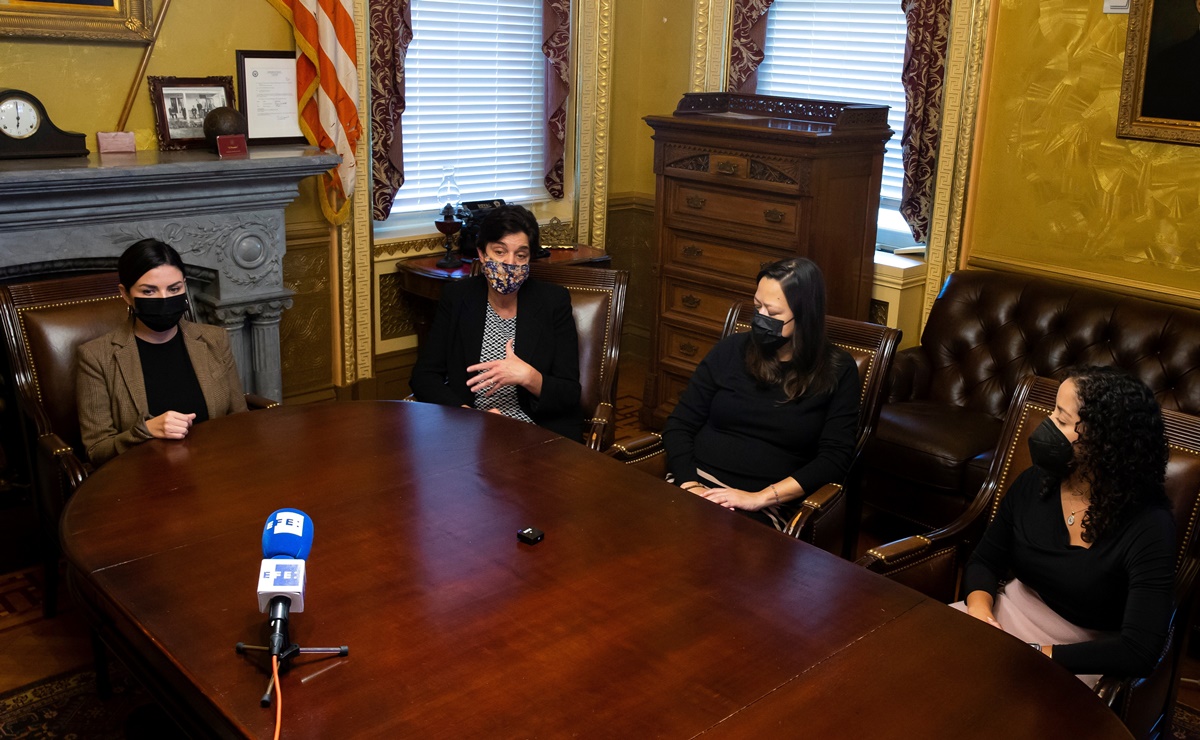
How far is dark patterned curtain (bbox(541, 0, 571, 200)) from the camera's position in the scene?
207 inches

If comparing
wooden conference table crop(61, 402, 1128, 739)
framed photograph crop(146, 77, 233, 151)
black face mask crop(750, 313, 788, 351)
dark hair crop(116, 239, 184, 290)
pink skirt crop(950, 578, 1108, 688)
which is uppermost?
framed photograph crop(146, 77, 233, 151)

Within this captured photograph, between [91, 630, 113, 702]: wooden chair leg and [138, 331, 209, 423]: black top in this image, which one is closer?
[91, 630, 113, 702]: wooden chair leg

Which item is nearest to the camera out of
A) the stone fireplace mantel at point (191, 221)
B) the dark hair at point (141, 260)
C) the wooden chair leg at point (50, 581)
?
the dark hair at point (141, 260)

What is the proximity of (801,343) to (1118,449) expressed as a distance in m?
0.95

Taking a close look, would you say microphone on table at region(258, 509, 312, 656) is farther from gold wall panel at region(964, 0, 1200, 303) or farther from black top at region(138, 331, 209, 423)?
gold wall panel at region(964, 0, 1200, 303)

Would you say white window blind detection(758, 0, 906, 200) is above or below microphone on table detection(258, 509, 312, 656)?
above

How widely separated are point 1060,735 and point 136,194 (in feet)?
10.9

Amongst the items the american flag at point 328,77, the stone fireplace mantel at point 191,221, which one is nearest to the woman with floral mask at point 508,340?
the stone fireplace mantel at point 191,221

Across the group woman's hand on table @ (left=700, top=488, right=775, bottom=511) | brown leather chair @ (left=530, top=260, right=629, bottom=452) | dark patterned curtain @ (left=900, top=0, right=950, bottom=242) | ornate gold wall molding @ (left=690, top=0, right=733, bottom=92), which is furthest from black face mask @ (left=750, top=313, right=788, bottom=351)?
ornate gold wall molding @ (left=690, top=0, right=733, bottom=92)

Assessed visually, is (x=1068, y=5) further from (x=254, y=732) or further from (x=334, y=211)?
(x=254, y=732)

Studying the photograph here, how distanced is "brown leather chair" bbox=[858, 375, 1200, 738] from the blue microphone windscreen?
4.12ft

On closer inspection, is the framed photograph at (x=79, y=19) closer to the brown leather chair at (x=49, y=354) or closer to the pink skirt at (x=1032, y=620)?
the brown leather chair at (x=49, y=354)

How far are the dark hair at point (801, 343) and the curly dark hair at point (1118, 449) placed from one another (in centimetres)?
83

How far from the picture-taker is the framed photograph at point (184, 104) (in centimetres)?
399
